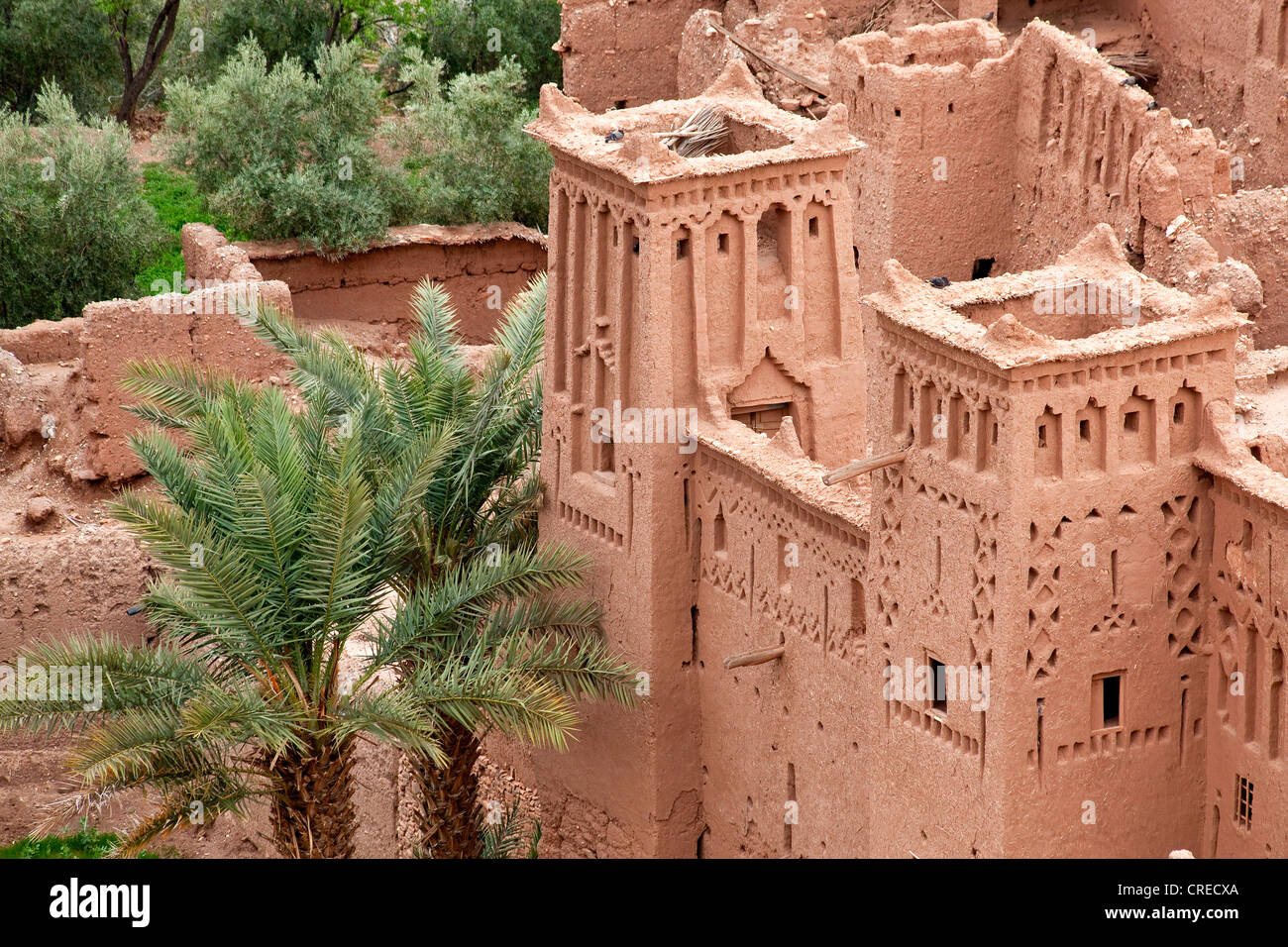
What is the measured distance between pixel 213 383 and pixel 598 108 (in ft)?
43.6

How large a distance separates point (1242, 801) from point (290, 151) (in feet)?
70.7

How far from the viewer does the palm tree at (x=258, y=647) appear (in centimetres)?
1931

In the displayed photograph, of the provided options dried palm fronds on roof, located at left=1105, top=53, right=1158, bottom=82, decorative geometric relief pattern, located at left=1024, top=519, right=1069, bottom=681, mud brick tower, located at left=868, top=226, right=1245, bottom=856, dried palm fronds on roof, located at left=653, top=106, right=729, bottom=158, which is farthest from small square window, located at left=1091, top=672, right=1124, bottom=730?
dried palm fronds on roof, located at left=1105, top=53, right=1158, bottom=82

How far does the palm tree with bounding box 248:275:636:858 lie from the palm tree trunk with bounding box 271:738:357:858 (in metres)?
0.85

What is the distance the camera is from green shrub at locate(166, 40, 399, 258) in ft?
112

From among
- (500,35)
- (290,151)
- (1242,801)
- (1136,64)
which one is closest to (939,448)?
(1242,801)

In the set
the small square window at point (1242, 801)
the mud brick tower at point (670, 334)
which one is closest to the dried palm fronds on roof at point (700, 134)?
the mud brick tower at point (670, 334)

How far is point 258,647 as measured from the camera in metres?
19.6

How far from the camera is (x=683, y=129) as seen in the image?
21.8 metres

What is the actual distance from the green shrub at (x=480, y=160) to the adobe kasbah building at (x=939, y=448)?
7.87 metres

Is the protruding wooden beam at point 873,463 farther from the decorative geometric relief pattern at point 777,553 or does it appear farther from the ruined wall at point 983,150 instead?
the ruined wall at point 983,150

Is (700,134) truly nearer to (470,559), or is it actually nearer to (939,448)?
(470,559)

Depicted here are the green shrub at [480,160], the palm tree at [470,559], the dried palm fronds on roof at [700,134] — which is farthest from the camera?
the green shrub at [480,160]

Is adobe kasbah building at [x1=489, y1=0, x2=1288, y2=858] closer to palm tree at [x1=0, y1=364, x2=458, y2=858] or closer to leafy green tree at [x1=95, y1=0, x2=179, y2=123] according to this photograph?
palm tree at [x1=0, y1=364, x2=458, y2=858]
